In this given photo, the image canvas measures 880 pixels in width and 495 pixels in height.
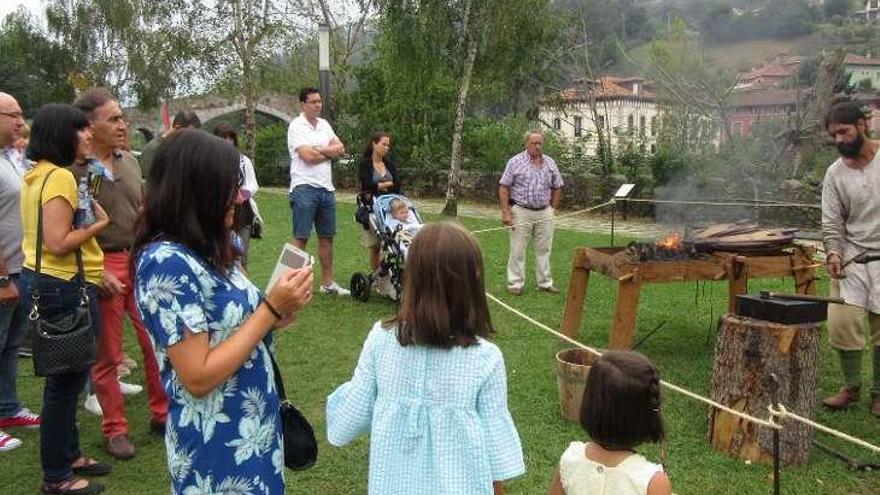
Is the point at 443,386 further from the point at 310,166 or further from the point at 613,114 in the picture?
the point at 613,114

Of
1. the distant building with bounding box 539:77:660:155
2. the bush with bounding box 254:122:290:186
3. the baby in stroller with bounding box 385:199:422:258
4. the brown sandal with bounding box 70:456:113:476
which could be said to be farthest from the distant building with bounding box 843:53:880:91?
the bush with bounding box 254:122:290:186

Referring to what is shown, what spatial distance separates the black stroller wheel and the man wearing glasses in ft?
12.0

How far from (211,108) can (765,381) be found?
3288 centimetres

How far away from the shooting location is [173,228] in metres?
2.00

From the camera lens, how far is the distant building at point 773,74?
14.1m

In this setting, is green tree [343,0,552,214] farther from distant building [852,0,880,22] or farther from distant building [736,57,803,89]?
distant building [852,0,880,22]

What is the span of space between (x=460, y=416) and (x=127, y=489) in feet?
7.77

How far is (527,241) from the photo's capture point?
27.7 ft

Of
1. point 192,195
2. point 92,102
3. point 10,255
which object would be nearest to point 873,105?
point 92,102

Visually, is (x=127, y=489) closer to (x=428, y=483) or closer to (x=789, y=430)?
(x=428, y=483)

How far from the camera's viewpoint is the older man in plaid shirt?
8336mm

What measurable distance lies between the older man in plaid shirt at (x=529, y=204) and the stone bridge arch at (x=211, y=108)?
2550 centimetres

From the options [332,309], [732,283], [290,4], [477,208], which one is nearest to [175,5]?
[290,4]

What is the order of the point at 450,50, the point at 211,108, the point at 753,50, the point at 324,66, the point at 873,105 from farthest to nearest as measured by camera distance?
the point at 211,108 → the point at 450,50 → the point at 753,50 → the point at 873,105 → the point at 324,66
